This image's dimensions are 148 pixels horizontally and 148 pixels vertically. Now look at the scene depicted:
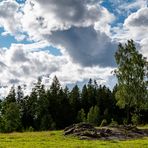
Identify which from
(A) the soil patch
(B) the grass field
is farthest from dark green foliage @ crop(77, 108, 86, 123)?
(B) the grass field

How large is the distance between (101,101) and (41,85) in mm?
28285

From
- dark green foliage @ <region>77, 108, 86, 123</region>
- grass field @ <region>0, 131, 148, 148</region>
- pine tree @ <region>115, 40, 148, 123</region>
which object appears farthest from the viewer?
dark green foliage @ <region>77, 108, 86, 123</region>

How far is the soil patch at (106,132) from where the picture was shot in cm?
5563

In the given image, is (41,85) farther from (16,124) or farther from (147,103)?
(147,103)

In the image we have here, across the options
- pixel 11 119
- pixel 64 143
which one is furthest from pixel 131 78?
pixel 11 119

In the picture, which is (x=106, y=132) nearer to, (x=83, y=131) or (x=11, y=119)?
(x=83, y=131)

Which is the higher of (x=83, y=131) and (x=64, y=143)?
(x=83, y=131)

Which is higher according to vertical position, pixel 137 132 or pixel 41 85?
pixel 41 85

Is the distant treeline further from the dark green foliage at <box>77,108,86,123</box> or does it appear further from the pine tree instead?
the pine tree

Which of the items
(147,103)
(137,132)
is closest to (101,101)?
(147,103)

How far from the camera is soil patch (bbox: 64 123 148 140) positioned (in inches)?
2190

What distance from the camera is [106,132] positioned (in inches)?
2301

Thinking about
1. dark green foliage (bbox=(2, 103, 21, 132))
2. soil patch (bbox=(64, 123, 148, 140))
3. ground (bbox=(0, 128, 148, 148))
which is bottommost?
ground (bbox=(0, 128, 148, 148))

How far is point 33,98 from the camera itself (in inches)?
6161
